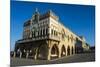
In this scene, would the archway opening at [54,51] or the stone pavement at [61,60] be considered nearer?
the stone pavement at [61,60]

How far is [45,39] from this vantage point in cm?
250

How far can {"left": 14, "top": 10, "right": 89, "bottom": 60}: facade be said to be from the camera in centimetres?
242

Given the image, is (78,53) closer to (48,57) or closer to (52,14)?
(48,57)

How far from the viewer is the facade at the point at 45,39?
242 centimetres

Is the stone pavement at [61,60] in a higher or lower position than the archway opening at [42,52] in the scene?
lower

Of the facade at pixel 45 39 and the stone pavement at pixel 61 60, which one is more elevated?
the facade at pixel 45 39

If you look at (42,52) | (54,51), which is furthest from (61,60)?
(42,52)

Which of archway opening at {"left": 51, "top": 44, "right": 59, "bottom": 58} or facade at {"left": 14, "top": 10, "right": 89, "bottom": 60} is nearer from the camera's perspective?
facade at {"left": 14, "top": 10, "right": 89, "bottom": 60}

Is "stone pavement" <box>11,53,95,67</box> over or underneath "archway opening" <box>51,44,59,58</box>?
underneath

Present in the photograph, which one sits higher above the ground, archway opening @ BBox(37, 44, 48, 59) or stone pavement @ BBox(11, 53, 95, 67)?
archway opening @ BBox(37, 44, 48, 59)

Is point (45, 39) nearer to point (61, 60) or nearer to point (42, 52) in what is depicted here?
point (42, 52)

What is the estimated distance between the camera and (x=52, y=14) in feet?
8.28

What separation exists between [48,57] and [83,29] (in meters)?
0.54
